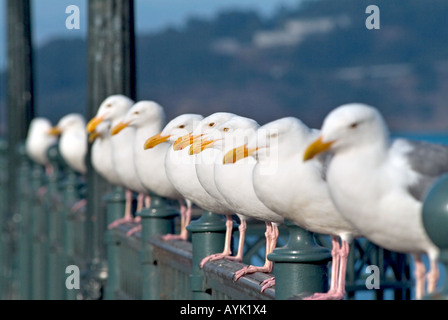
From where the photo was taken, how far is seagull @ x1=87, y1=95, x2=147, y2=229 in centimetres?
841

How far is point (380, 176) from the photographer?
3.52 m

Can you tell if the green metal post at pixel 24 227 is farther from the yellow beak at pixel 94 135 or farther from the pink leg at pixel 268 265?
the pink leg at pixel 268 265

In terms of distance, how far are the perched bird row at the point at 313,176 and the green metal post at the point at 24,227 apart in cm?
638

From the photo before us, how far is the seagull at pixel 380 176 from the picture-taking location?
3447 millimetres

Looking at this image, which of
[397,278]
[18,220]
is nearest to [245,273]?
[397,278]

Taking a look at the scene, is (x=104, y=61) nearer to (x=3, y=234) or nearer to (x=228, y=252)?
(x=228, y=252)

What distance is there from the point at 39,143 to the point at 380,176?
12.8 m

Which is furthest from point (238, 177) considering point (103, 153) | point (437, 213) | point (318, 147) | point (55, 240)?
point (55, 240)

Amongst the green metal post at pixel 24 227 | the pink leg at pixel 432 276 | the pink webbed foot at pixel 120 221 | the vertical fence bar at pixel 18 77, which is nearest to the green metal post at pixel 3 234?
the vertical fence bar at pixel 18 77

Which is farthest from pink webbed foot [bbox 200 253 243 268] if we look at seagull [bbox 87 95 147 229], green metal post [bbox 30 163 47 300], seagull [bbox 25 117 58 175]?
seagull [bbox 25 117 58 175]

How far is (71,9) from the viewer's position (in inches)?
364

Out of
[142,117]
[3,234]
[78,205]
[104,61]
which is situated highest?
[104,61]

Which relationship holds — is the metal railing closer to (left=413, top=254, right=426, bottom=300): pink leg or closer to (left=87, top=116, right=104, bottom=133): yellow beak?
(left=413, top=254, right=426, bottom=300): pink leg

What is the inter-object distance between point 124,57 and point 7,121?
372 inches
